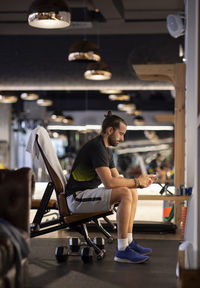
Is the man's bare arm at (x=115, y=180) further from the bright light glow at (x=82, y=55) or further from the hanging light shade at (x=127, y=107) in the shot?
the hanging light shade at (x=127, y=107)

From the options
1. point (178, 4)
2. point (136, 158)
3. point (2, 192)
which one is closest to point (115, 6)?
point (178, 4)

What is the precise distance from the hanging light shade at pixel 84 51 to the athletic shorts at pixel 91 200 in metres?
3.03

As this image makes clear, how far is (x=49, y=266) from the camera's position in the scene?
4406mm

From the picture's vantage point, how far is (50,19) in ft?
17.7

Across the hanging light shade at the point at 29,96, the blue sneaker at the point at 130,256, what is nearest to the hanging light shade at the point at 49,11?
the blue sneaker at the point at 130,256

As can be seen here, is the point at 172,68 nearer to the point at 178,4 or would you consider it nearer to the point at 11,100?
the point at 178,4

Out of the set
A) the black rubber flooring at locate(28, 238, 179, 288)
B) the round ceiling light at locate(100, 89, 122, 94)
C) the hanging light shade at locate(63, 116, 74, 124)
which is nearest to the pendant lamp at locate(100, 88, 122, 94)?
the round ceiling light at locate(100, 89, 122, 94)

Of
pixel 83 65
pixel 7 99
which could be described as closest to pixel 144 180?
pixel 83 65

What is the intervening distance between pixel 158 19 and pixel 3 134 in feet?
11.8

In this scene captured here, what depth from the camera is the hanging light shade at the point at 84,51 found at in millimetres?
7243

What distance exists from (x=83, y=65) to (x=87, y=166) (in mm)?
5680

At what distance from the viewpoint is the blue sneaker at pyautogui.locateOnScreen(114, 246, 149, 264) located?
450cm

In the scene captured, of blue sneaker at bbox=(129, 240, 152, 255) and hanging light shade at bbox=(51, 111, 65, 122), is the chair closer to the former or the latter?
blue sneaker at bbox=(129, 240, 152, 255)

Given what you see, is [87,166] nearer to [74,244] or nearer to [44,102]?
[74,244]
